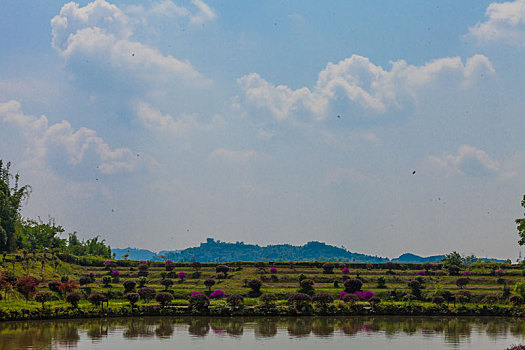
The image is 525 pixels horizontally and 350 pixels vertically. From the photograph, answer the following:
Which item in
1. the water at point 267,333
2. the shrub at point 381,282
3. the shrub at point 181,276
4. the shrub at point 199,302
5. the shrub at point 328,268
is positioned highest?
the shrub at point 328,268

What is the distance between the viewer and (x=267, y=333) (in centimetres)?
4334

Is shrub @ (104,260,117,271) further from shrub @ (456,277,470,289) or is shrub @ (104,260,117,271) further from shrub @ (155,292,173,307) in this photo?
shrub @ (456,277,470,289)

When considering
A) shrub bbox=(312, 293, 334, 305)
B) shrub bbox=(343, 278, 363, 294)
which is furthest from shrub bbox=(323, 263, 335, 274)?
shrub bbox=(312, 293, 334, 305)

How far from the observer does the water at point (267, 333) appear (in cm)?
3762

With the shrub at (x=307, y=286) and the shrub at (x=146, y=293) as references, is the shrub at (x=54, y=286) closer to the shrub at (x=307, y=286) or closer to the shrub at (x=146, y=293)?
the shrub at (x=146, y=293)

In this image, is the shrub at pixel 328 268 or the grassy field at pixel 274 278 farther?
the shrub at pixel 328 268

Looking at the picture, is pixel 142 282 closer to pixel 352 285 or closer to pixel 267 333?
pixel 352 285

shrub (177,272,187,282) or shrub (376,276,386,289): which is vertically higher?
shrub (177,272,187,282)

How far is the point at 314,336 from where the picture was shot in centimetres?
4191

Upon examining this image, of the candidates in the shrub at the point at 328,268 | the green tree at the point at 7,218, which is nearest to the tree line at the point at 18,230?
the green tree at the point at 7,218

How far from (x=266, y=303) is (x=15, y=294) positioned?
27.8 metres

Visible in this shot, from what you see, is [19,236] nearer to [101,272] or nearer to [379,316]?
[101,272]

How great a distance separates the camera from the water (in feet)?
123

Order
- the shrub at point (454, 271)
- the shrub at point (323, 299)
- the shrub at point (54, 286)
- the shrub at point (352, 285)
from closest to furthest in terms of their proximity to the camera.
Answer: the shrub at point (323, 299) < the shrub at point (54, 286) < the shrub at point (352, 285) < the shrub at point (454, 271)
